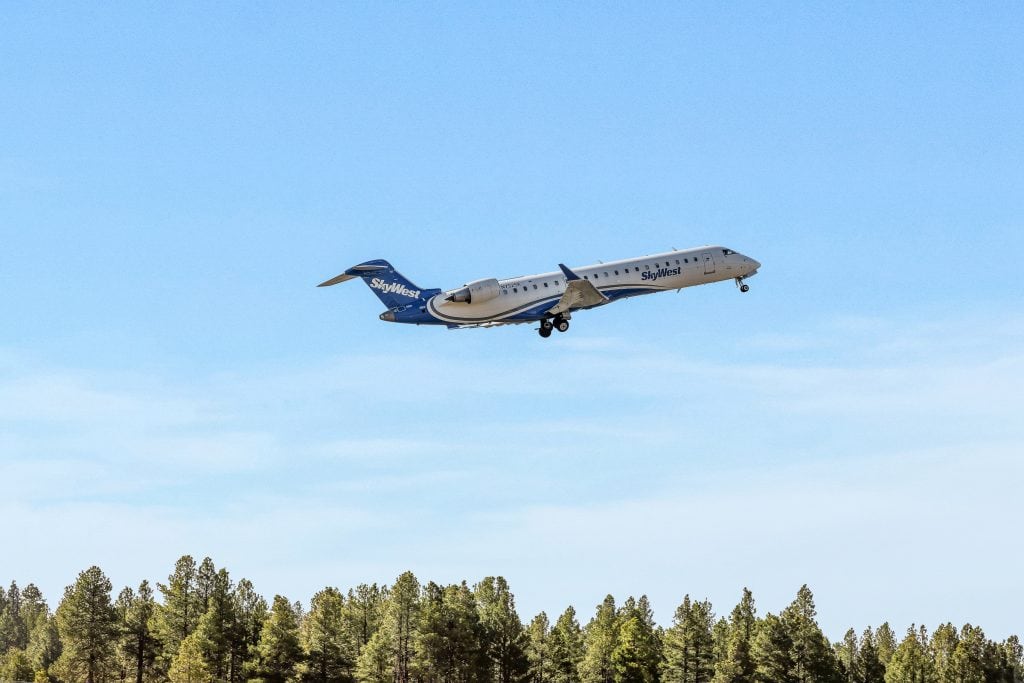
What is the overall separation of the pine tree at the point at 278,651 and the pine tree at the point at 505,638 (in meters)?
19.1

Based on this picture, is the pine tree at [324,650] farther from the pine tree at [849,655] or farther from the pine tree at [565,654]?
the pine tree at [849,655]

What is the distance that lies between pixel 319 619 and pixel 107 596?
22400mm

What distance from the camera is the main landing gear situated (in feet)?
298

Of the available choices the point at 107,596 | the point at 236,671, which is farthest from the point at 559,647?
the point at 107,596

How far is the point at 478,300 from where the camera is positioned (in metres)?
86.9

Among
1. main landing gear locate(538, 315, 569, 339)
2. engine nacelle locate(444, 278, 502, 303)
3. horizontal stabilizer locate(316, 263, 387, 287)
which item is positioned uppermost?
horizontal stabilizer locate(316, 263, 387, 287)

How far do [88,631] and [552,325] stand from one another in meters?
71.3

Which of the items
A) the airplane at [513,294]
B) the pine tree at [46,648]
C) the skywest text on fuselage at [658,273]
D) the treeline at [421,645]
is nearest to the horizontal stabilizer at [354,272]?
the airplane at [513,294]

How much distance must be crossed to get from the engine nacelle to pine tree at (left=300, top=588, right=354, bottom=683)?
187 feet

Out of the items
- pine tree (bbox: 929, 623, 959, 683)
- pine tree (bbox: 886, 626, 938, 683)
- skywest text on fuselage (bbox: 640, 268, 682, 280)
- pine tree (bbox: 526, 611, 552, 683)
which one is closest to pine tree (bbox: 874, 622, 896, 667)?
pine tree (bbox: 929, 623, 959, 683)

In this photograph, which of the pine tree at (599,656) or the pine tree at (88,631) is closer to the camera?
the pine tree at (88,631)

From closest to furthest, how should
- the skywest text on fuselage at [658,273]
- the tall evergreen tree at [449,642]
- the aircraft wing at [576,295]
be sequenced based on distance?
the aircraft wing at [576,295] < the skywest text on fuselage at [658,273] < the tall evergreen tree at [449,642]

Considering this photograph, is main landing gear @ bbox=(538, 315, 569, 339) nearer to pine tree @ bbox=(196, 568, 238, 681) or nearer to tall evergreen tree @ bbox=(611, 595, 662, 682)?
pine tree @ bbox=(196, 568, 238, 681)

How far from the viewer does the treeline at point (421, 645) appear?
130500 millimetres
